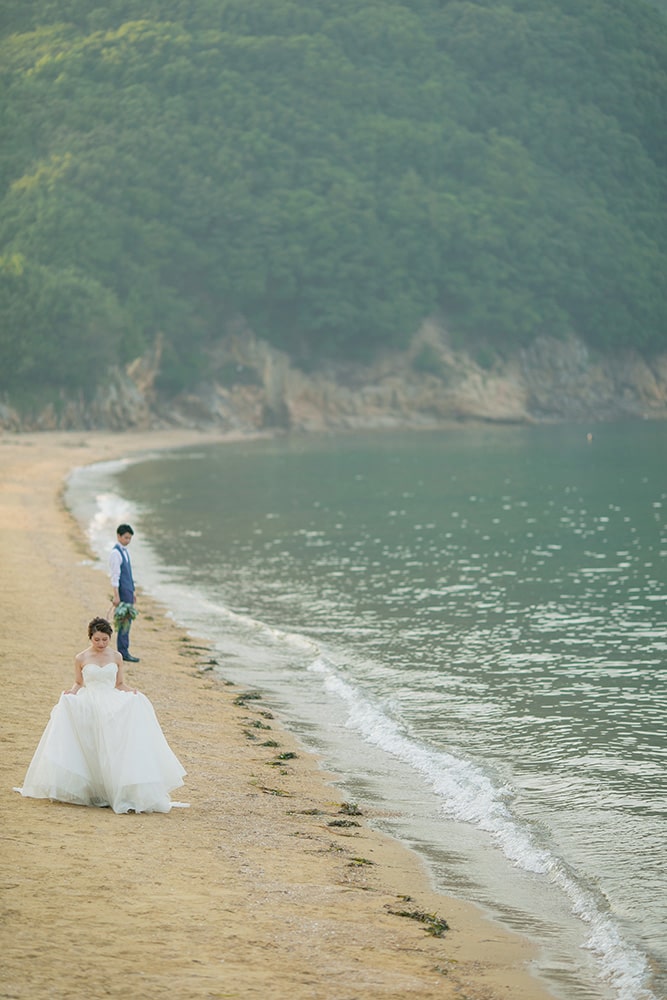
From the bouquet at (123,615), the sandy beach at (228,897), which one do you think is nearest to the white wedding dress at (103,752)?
the sandy beach at (228,897)

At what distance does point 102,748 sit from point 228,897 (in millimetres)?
2265

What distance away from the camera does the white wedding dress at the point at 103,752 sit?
11.8m

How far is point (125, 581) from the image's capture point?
20.2 metres

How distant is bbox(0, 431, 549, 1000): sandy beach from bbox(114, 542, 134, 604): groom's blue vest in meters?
3.25

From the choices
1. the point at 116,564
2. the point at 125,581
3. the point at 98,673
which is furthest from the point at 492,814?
the point at 125,581

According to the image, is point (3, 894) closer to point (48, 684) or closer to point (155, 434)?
point (48, 684)

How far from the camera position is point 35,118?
129m

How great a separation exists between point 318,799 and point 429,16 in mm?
152951

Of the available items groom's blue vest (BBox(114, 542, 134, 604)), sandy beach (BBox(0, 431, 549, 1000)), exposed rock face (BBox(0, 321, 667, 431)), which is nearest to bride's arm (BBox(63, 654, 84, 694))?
sandy beach (BBox(0, 431, 549, 1000))

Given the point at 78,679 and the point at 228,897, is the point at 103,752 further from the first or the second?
the point at 228,897

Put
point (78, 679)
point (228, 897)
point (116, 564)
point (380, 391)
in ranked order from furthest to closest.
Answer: point (380, 391), point (116, 564), point (78, 679), point (228, 897)

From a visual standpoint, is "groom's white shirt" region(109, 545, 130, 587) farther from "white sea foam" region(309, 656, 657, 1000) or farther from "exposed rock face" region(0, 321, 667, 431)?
"exposed rock face" region(0, 321, 667, 431)

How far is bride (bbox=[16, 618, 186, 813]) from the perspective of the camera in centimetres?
1183

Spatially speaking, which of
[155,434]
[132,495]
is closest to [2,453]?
[132,495]
